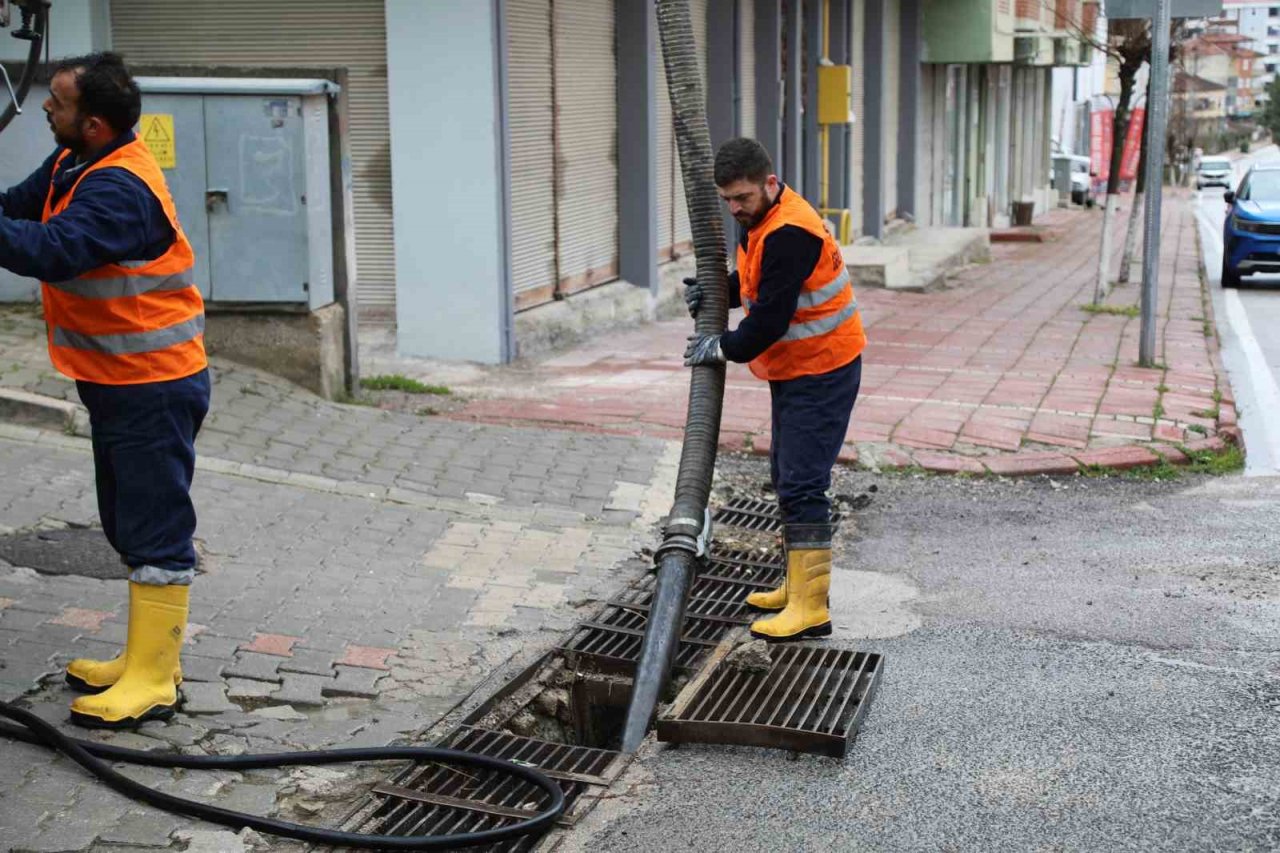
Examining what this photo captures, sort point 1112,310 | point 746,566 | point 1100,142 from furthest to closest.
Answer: point 1100,142, point 1112,310, point 746,566

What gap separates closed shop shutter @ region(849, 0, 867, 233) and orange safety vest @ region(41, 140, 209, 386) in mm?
18831

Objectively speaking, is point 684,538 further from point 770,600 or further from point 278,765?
point 278,765

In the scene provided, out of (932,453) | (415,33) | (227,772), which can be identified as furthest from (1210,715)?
(415,33)

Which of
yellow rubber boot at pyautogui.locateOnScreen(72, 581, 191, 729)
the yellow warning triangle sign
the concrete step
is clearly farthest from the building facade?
yellow rubber boot at pyautogui.locateOnScreen(72, 581, 191, 729)

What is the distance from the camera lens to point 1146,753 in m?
4.40

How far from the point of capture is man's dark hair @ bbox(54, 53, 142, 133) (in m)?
4.30

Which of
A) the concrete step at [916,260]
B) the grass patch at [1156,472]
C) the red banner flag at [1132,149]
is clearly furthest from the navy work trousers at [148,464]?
the red banner flag at [1132,149]

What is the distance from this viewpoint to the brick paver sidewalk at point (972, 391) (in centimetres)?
880

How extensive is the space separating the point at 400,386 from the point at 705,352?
4969 millimetres

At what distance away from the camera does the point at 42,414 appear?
7.53 meters

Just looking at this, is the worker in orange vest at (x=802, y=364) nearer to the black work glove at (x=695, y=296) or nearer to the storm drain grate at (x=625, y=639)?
the black work glove at (x=695, y=296)

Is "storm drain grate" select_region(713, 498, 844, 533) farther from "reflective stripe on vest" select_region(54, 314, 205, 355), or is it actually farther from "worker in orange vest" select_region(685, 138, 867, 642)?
"reflective stripe on vest" select_region(54, 314, 205, 355)

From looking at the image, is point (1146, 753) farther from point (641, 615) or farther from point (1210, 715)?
point (641, 615)

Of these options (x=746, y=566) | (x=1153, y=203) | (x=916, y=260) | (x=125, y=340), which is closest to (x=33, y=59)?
(x=125, y=340)
